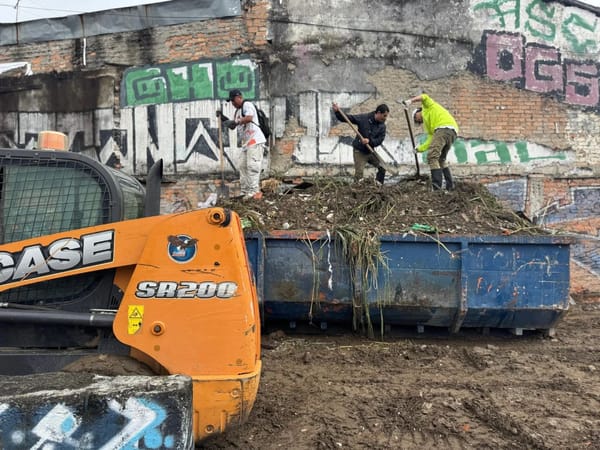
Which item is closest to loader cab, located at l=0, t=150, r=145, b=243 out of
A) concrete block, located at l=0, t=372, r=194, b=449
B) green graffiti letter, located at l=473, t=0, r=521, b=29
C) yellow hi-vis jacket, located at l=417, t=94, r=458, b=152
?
concrete block, located at l=0, t=372, r=194, b=449

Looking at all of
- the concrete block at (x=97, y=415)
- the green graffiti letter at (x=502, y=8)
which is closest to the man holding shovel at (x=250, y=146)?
the concrete block at (x=97, y=415)

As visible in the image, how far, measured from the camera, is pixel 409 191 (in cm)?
651

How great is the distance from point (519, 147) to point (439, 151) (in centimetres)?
291

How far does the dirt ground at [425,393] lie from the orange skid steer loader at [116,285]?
0.74m

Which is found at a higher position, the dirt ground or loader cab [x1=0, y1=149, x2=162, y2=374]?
loader cab [x1=0, y1=149, x2=162, y2=374]

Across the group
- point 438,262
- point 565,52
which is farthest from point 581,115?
point 438,262

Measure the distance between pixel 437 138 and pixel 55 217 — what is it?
214 inches

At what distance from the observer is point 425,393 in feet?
13.9

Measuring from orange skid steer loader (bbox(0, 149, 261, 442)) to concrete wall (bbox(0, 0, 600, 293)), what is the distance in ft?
20.1

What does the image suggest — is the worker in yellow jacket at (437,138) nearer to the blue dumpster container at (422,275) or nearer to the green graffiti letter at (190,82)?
the blue dumpster container at (422,275)

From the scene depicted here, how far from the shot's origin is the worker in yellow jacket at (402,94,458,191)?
6969 mm

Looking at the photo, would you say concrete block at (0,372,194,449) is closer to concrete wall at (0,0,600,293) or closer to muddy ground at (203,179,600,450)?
muddy ground at (203,179,600,450)

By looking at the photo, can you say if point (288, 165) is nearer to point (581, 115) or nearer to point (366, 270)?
point (366, 270)

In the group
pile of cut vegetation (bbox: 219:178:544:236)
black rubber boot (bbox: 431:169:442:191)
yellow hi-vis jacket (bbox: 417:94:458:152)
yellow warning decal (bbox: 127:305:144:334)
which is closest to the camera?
yellow warning decal (bbox: 127:305:144:334)
